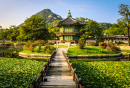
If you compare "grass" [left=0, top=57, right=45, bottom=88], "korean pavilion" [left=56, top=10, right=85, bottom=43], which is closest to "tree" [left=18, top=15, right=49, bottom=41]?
"korean pavilion" [left=56, top=10, right=85, bottom=43]

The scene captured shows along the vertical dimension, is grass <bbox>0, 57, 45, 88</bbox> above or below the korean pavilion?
below

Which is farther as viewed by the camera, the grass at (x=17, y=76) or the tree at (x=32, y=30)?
the tree at (x=32, y=30)

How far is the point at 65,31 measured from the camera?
1684 inches

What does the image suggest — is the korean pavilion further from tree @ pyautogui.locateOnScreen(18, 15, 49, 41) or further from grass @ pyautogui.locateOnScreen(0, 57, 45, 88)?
grass @ pyautogui.locateOnScreen(0, 57, 45, 88)

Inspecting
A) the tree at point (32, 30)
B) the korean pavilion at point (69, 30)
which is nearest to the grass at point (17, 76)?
the tree at point (32, 30)

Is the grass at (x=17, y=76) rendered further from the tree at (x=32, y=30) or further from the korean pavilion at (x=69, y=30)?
the korean pavilion at (x=69, y=30)

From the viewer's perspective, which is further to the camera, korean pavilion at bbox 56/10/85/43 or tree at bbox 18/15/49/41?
korean pavilion at bbox 56/10/85/43

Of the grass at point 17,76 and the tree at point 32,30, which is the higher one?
the tree at point 32,30

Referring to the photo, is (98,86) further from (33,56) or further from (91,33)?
(91,33)

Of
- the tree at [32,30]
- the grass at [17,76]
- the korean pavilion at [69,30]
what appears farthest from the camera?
the korean pavilion at [69,30]

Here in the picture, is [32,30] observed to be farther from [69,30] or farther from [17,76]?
[17,76]

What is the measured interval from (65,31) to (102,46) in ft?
59.3

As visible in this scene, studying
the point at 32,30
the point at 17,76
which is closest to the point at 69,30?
the point at 32,30

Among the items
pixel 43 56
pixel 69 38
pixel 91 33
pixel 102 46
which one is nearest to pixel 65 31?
pixel 69 38
